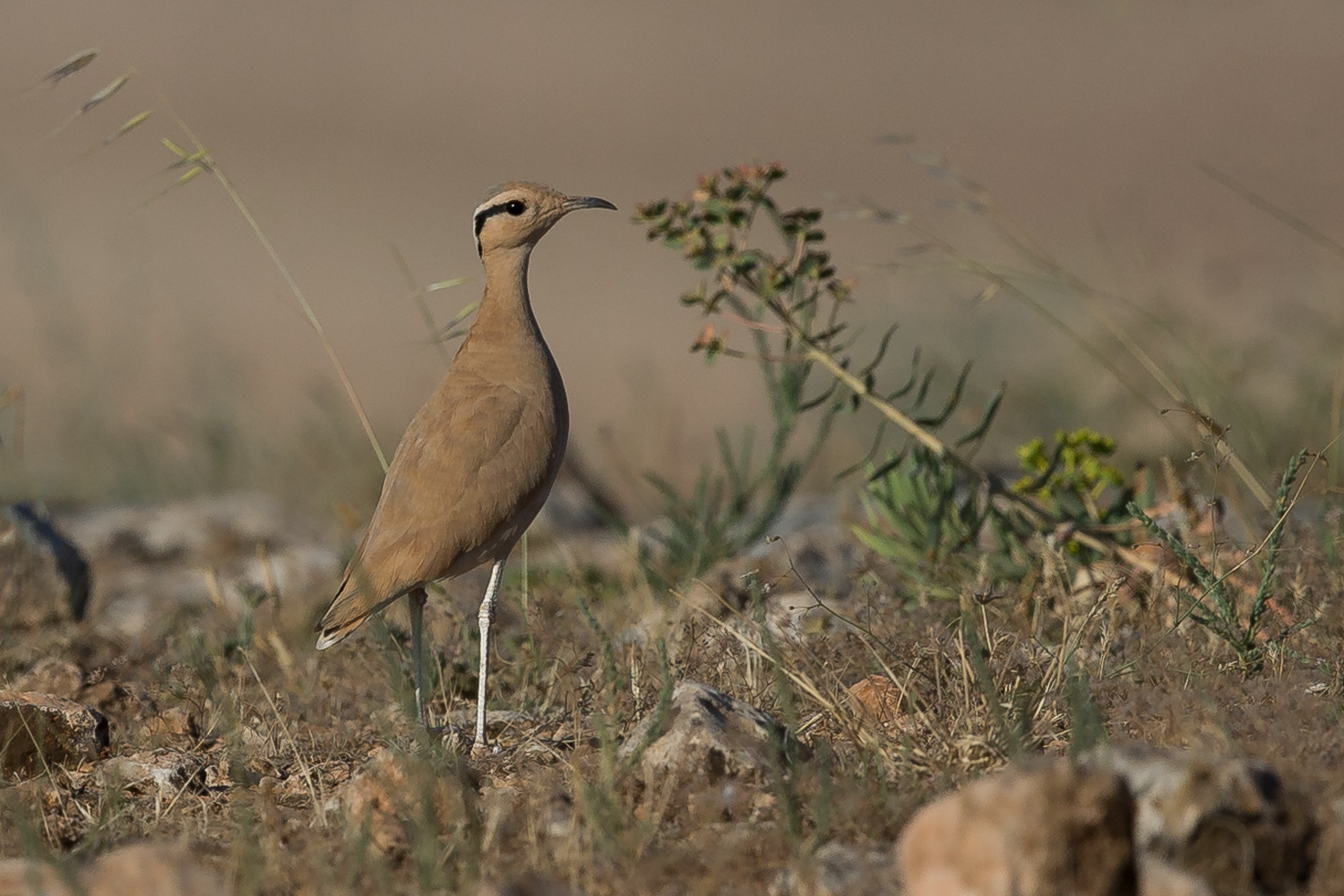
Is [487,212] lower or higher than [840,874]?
higher

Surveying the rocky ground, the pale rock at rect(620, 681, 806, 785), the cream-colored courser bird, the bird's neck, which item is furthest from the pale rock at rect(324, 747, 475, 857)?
the bird's neck

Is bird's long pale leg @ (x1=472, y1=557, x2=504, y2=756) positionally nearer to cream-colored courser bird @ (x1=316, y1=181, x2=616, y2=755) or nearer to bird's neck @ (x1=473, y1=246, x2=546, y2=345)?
cream-colored courser bird @ (x1=316, y1=181, x2=616, y2=755)

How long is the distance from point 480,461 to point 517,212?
37.2 inches

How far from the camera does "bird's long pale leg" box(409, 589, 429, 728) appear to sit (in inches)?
167

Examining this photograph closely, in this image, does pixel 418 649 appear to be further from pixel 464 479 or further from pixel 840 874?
pixel 840 874

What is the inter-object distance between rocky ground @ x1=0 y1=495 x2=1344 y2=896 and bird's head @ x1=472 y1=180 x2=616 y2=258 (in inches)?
46.9

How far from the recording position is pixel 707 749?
10.8 feet

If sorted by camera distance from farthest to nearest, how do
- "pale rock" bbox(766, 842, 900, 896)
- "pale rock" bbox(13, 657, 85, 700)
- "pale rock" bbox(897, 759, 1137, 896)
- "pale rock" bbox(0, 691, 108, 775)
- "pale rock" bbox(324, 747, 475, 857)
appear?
"pale rock" bbox(13, 657, 85, 700)
"pale rock" bbox(0, 691, 108, 775)
"pale rock" bbox(324, 747, 475, 857)
"pale rock" bbox(766, 842, 900, 896)
"pale rock" bbox(897, 759, 1137, 896)

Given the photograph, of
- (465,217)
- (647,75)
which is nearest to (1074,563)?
(465,217)

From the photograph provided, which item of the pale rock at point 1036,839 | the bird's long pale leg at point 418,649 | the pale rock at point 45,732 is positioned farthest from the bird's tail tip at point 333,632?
A: the pale rock at point 1036,839

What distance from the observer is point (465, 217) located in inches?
797

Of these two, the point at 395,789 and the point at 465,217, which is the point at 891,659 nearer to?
the point at 395,789

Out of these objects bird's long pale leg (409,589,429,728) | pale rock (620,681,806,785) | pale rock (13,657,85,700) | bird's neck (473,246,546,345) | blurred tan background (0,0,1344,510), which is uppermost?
bird's neck (473,246,546,345)

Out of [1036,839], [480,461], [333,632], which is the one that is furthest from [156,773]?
[1036,839]
